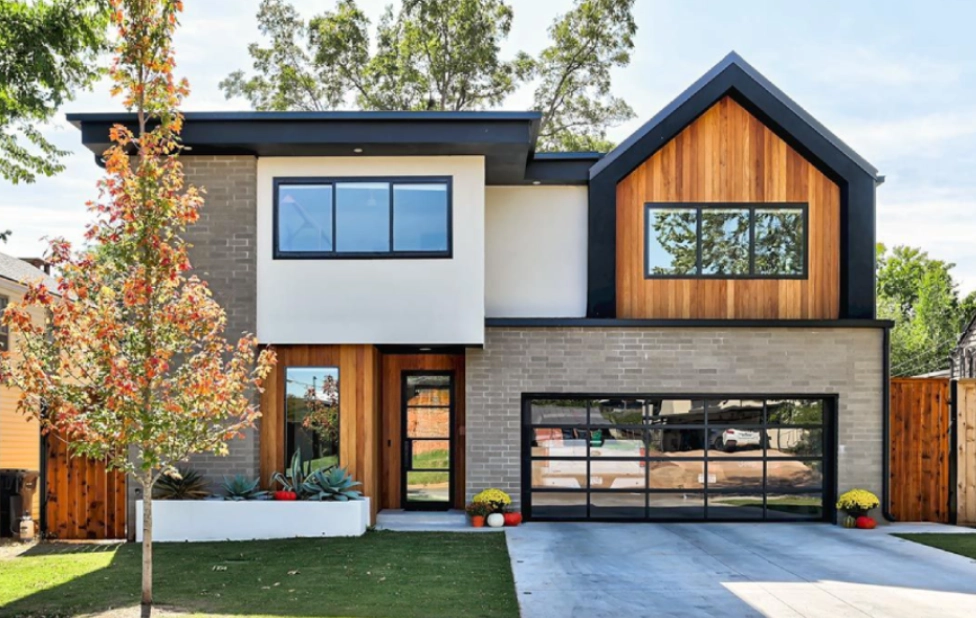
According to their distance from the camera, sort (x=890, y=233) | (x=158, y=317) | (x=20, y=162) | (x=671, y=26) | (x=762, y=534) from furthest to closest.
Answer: (x=890, y=233) < (x=671, y=26) < (x=20, y=162) < (x=762, y=534) < (x=158, y=317)

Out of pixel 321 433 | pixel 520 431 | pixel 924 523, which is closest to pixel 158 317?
pixel 321 433

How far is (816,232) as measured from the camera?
1513cm

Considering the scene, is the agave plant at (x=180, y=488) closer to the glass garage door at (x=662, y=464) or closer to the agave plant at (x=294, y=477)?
the agave plant at (x=294, y=477)

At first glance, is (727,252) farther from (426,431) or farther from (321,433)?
(321,433)

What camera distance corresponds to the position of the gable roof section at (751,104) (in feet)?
49.0

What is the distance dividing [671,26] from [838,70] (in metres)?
4.02

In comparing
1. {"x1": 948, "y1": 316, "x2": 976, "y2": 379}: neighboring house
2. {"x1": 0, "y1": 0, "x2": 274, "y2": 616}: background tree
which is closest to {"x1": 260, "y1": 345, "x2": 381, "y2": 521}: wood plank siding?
{"x1": 0, "y1": 0, "x2": 274, "y2": 616}: background tree

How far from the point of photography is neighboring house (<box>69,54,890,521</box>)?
1370 centimetres

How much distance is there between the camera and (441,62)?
29.1m

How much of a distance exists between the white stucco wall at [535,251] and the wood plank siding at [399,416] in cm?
124

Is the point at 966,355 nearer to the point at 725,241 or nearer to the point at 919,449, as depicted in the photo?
the point at 919,449

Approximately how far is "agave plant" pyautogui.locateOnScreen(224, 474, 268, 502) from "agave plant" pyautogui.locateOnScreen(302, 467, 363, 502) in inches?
27.4

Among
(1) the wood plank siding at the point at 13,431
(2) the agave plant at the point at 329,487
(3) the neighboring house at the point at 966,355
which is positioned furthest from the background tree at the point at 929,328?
(1) the wood plank siding at the point at 13,431

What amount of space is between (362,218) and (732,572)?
23.7 feet
